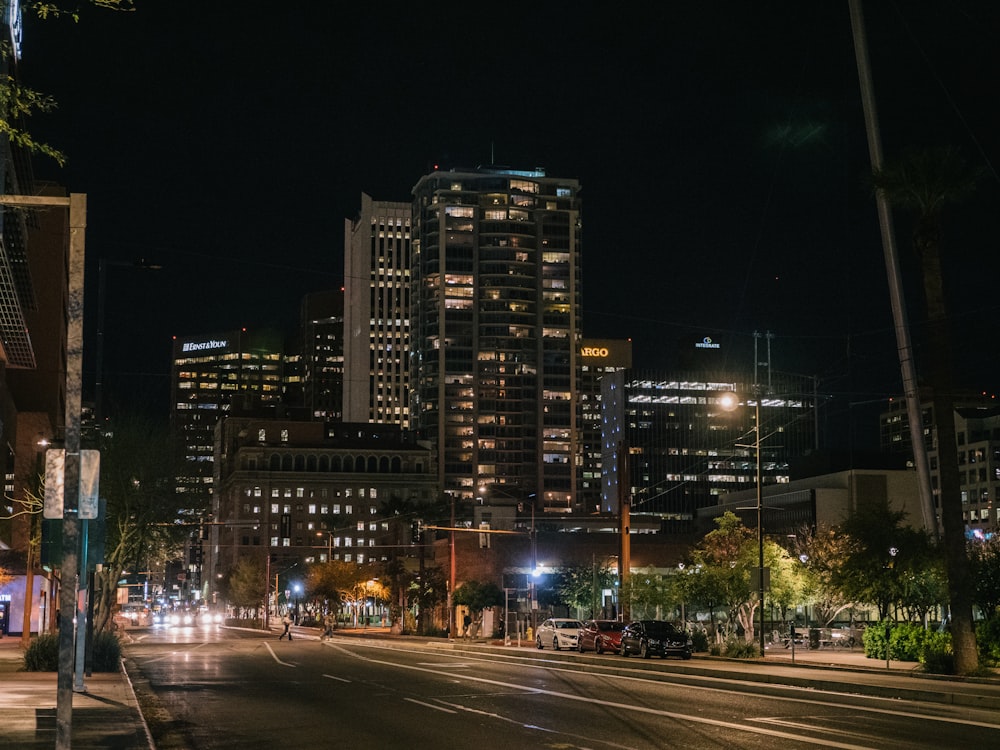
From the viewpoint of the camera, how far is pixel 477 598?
79.8 m

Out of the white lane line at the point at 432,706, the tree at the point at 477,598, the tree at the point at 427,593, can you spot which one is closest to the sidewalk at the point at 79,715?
the white lane line at the point at 432,706

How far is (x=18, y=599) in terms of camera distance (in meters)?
85.1

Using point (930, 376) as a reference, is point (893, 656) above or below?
below

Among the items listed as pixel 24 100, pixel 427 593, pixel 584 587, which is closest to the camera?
pixel 24 100

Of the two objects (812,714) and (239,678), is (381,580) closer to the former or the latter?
(239,678)

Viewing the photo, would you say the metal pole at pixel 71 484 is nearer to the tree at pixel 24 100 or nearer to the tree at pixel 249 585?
the tree at pixel 24 100

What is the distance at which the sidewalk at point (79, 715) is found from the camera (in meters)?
17.1

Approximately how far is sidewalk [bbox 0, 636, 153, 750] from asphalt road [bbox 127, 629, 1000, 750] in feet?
2.29

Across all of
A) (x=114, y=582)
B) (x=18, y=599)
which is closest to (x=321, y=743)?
(x=114, y=582)

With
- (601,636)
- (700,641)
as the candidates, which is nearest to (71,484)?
(700,641)

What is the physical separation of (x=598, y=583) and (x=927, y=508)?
123ft

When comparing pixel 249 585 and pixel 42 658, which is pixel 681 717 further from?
pixel 249 585

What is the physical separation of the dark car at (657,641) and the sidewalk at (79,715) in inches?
863

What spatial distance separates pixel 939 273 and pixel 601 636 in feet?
78.6
